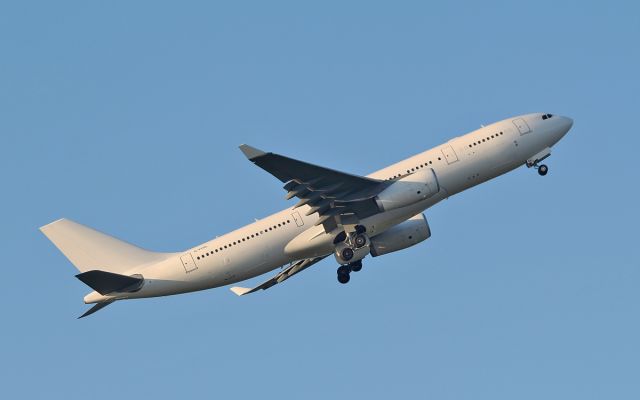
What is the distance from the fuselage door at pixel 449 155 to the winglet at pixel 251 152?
1158 cm

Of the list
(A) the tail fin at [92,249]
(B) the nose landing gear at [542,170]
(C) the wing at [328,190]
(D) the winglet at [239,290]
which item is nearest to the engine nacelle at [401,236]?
(C) the wing at [328,190]

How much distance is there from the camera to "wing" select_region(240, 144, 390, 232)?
50.0 metres

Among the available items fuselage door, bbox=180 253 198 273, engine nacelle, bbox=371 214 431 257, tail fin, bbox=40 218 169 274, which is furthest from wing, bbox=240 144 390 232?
tail fin, bbox=40 218 169 274

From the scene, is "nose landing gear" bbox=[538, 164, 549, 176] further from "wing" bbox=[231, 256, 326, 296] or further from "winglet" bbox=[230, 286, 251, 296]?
"winglet" bbox=[230, 286, 251, 296]

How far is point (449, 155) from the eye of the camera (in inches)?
2132

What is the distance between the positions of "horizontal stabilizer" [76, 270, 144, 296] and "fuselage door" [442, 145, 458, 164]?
17.3 m

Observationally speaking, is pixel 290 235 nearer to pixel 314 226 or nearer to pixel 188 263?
pixel 314 226

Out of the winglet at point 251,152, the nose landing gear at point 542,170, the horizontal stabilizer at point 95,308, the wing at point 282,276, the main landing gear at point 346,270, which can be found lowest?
the main landing gear at point 346,270

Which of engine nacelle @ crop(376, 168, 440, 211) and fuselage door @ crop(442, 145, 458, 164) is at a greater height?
fuselage door @ crop(442, 145, 458, 164)

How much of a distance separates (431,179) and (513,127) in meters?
6.91

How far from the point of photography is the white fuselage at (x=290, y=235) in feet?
175

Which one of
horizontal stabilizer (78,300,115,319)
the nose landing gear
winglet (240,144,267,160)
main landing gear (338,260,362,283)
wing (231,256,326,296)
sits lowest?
main landing gear (338,260,362,283)

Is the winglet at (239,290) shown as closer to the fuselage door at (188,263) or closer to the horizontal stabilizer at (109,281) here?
the fuselage door at (188,263)

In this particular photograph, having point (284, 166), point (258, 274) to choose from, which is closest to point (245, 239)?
point (258, 274)
